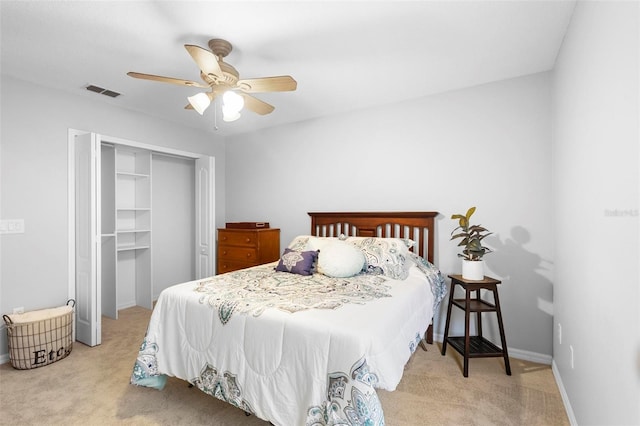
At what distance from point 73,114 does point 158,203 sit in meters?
1.57

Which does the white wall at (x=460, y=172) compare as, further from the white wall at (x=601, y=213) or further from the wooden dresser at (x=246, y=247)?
the white wall at (x=601, y=213)

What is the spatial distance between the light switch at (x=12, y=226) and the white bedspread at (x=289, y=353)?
177cm

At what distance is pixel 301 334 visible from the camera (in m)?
1.54

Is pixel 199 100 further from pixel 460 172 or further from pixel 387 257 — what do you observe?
pixel 460 172


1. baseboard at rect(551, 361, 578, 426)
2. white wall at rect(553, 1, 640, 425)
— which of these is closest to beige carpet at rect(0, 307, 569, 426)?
baseboard at rect(551, 361, 578, 426)

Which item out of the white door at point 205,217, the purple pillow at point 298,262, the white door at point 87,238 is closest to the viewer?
the purple pillow at point 298,262

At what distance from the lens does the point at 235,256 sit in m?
4.00

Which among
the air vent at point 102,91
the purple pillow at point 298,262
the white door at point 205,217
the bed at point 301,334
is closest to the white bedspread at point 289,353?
the bed at point 301,334

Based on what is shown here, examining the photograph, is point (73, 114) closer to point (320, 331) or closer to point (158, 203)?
point (158, 203)

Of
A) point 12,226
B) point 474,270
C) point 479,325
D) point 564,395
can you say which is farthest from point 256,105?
point 564,395

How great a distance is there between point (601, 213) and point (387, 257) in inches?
61.4

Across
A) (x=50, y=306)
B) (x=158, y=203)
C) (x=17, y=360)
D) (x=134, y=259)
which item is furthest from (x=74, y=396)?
(x=158, y=203)

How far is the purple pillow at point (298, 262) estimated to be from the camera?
8.98 ft

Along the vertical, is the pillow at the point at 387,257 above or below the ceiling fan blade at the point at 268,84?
below
